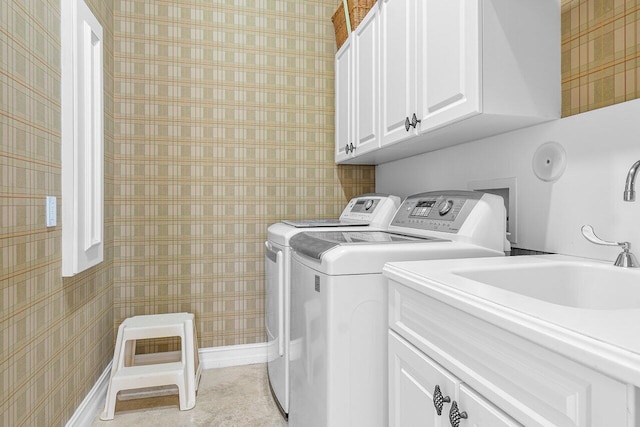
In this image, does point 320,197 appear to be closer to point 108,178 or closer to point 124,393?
point 108,178

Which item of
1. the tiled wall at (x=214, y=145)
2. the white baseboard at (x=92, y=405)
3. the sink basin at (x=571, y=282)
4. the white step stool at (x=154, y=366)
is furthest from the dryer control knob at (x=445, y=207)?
the white baseboard at (x=92, y=405)

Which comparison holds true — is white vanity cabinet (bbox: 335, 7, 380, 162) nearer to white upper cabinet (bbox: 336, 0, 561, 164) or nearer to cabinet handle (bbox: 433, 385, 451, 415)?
white upper cabinet (bbox: 336, 0, 561, 164)

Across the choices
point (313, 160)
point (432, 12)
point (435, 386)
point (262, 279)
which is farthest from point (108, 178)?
point (435, 386)

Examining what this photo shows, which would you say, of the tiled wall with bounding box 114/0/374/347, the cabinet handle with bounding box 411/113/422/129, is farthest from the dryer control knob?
the tiled wall with bounding box 114/0/374/347

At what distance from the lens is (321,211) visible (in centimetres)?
268

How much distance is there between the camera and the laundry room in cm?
88

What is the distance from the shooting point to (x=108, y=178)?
219 cm

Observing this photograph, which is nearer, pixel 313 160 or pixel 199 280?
pixel 199 280

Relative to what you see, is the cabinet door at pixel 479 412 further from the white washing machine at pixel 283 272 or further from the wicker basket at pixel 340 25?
the wicker basket at pixel 340 25

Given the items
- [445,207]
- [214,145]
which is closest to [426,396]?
[445,207]

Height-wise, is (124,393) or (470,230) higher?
(470,230)

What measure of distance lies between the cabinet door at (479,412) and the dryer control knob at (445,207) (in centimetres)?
86

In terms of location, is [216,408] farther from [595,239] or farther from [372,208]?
[595,239]

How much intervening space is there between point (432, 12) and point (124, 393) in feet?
7.98
